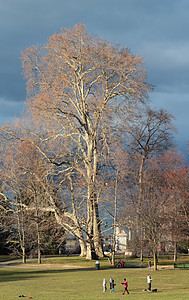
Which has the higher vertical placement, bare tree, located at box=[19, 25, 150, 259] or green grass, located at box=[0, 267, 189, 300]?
bare tree, located at box=[19, 25, 150, 259]

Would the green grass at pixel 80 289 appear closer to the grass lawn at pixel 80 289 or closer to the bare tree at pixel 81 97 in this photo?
the grass lawn at pixel 80 289

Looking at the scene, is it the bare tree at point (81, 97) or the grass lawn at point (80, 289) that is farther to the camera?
the bare tree at point (81, 97)

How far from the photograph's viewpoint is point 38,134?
42438 millimetres

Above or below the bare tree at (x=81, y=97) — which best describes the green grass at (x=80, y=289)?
below

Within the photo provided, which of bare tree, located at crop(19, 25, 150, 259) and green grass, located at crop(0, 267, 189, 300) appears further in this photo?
bare tree, located at crop(19, 25, 150, 259)

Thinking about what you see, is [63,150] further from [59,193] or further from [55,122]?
[59,193]

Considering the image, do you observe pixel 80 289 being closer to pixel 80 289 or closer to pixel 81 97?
pixel 80 289

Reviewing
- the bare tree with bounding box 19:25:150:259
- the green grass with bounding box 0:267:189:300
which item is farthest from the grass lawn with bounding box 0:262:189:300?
the bare tree with bounding box 19:25:150:259

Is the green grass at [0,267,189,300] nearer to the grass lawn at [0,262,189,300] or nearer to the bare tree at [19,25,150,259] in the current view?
the grass lawn at [0,262,189,300]

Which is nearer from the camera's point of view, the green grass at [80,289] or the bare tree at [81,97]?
the green grass at [80,289]

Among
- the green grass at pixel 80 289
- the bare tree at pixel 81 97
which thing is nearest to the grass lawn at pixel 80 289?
the green grass at pixel 80 289

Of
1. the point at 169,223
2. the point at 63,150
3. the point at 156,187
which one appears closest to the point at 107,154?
the point at 63,150

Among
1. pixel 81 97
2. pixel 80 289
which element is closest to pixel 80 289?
pixel 80 289

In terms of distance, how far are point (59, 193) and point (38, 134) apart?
7.63 meters
